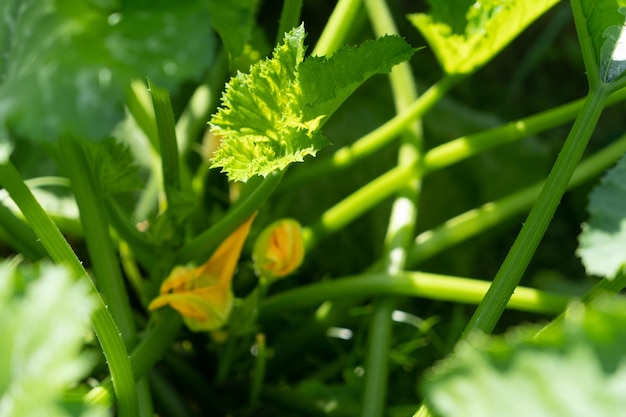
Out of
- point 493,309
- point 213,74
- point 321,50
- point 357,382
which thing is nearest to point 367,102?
point 213,74

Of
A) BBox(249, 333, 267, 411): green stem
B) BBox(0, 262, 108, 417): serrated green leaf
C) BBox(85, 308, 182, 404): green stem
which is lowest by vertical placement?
BBox(249, 333, 267, 411): green stem

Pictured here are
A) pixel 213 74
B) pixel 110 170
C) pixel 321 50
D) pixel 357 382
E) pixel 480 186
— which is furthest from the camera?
pixel 480 186

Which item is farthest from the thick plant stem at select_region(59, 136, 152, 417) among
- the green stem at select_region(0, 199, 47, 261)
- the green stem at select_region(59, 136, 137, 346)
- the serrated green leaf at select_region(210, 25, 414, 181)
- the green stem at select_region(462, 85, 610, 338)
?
the green stem at select_region(462, 85, 610, 338)

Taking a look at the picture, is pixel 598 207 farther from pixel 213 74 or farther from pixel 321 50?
pixel 213 74

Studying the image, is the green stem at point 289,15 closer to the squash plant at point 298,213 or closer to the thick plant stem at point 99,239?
the squash plant at point 298,213

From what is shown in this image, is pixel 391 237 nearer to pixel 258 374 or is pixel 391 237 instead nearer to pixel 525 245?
pixel 258 374

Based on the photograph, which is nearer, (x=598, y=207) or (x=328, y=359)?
(x=598, y=207)

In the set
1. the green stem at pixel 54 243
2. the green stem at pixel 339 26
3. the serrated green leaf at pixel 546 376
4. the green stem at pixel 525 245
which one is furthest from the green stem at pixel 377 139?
the serrated green leaf at pixel 546 376

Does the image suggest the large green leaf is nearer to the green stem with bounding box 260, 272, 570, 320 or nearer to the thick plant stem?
the thick plant stem
